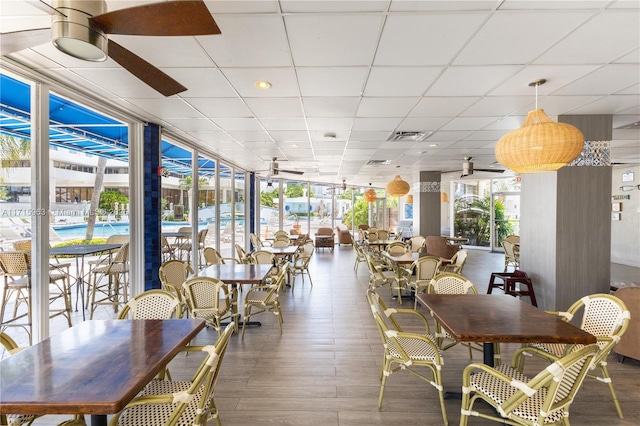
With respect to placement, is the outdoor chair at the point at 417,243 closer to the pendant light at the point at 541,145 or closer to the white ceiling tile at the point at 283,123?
the white ceiling tile at the point at 283,123

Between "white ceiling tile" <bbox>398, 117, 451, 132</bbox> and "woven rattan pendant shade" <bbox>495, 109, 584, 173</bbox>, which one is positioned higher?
"white ceiling tile" <bbox>398, 117, 451, 132</bbox>

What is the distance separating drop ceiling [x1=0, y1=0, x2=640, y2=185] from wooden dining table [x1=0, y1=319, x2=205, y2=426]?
2.11 metres

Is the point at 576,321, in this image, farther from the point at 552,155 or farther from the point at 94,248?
the point at 94,248

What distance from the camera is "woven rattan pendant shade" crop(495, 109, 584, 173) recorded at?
7.90 ft

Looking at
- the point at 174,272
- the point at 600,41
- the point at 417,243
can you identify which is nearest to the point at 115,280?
the point at 174,272

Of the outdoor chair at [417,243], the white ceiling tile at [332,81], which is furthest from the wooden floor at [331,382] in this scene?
the outdoor chair at [417,243]

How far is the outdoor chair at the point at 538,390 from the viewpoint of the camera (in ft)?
5.15

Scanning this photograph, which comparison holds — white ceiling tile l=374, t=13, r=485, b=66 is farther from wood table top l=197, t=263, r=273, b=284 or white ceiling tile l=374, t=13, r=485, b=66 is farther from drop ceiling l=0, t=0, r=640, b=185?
wood table top l=197, t=263, r=273, b=284

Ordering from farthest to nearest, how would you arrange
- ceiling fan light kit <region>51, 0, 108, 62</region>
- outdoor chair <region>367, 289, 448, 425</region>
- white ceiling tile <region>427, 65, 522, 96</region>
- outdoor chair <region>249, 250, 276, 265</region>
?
1. outdoor chair <region>249, 250, 276, 265</region>
2. white ceiling tile <region>427, 65, 522, 96</region>
3. outdoor chair <region>367, 289, 448, 425</region>
4. ceiling fan light kit <region>51, 0, 108, 62</region>

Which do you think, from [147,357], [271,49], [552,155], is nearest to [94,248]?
[147,357]

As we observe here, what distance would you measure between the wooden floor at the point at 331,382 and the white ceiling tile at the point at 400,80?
282 centimetres

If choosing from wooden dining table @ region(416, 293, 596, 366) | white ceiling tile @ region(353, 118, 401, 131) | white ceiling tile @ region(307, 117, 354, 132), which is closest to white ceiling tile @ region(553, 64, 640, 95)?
white ceiling tile @ region(353, 118, 401, 131)

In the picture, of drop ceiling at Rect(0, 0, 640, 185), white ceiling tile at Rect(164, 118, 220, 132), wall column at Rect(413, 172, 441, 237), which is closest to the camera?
drop ceiling at Rect(0, 0, 640, 185)

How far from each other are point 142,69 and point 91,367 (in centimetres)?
175
